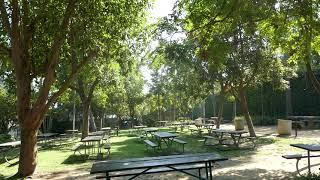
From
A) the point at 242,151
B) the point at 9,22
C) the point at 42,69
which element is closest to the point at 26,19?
the point at 9,22

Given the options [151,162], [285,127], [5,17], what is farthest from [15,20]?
[285,127]

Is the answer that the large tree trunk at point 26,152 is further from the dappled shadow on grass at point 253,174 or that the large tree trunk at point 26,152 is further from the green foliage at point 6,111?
the green foliage at point 6,111

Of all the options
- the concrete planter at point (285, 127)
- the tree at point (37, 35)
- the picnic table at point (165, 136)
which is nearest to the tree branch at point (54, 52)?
the tree at point (37, 35)

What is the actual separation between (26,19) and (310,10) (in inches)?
280

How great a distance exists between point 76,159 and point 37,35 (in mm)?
4465

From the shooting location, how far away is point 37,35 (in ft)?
40.1

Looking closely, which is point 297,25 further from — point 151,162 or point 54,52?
point 54,52

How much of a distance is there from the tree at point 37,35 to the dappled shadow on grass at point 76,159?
2289mm

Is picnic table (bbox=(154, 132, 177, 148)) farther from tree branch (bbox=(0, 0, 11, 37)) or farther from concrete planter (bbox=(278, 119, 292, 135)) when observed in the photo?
tree branch (bbox=(0, 0, 11, 37))

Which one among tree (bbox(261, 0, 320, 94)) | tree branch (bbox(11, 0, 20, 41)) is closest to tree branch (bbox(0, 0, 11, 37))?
tree branch (bbox(11, 0, 20, 41))

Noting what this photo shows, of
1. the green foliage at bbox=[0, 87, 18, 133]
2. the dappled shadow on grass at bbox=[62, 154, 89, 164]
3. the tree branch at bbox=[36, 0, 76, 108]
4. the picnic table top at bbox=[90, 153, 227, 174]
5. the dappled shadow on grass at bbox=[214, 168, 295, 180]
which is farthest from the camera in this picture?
the green foliage at bbox=[0, 87, 18, 133]

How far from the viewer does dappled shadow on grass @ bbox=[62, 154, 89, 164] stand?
45.0 ft

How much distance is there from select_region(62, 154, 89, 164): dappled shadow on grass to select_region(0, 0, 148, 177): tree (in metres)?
2.29

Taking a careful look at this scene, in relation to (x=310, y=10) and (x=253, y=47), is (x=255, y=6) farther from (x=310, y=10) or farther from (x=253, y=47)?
(x=253, y=47)
